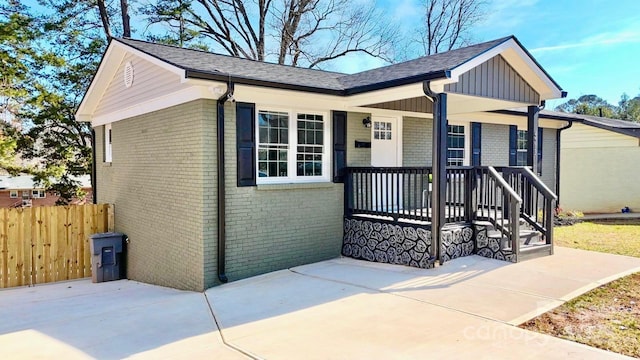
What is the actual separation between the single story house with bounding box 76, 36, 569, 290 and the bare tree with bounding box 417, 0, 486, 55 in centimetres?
1947

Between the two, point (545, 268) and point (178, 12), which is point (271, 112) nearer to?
point (545, 268)

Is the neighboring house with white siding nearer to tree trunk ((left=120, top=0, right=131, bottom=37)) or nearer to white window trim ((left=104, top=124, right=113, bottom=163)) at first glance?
white window trim ((left=104, top=124, right=113, bottom=163))

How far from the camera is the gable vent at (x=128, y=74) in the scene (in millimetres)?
9352

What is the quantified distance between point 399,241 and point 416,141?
352cm

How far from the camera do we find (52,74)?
1611cm

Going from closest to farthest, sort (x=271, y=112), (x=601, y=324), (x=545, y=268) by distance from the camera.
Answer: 1. (x=601, y=324)
2. (x=545, y=268)
3. (x=271, y=112)

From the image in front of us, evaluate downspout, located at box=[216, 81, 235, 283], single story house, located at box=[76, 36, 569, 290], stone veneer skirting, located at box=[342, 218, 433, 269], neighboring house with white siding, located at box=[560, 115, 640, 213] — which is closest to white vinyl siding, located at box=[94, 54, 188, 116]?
single story house, located at box=[76, 36, 569, 290]

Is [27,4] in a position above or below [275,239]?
above

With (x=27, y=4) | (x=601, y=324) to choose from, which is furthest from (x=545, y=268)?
(x=27, y=4)

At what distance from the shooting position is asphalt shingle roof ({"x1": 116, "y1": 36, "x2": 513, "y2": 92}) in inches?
270

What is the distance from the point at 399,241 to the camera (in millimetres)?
7582

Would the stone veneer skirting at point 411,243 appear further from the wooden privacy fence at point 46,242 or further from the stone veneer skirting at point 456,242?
the wooden privacy fence at point 46,242

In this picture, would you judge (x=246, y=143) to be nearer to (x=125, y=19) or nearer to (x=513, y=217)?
(x=513, y=217)

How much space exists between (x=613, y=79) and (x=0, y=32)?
57.9m
